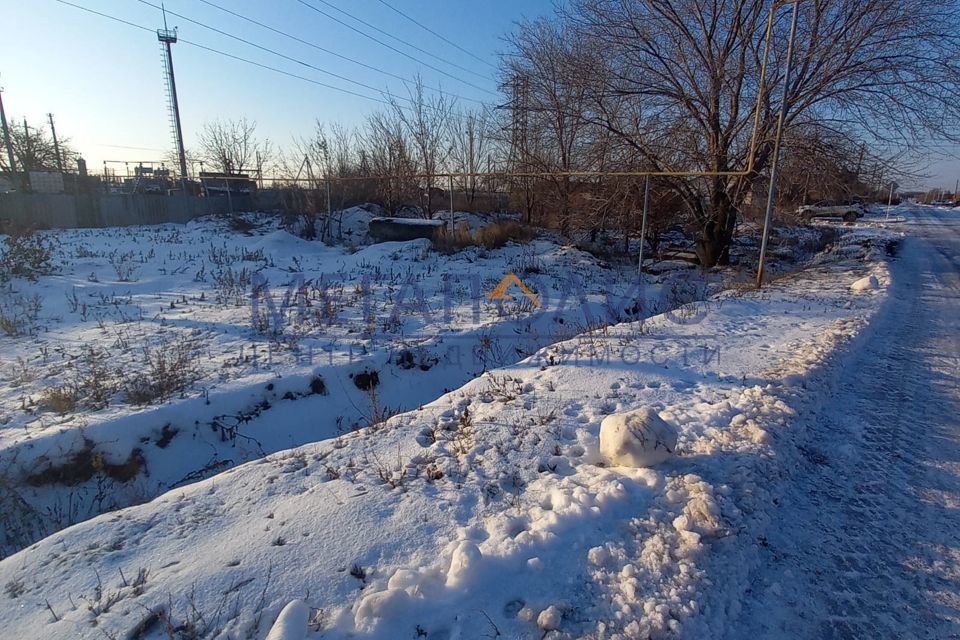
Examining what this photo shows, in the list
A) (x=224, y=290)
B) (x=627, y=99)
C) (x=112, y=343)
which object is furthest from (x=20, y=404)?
(x=627, y=99)

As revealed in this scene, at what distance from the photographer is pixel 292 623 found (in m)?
1.84

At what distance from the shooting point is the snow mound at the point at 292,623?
1795mm

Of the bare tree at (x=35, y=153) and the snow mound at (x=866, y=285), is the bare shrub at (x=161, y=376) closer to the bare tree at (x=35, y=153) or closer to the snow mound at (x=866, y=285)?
the snow mound at (x=866, y=285)

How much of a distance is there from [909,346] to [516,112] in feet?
39.4

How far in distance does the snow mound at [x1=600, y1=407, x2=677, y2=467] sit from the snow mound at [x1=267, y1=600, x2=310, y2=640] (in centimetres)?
195

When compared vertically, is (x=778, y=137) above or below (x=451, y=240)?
above

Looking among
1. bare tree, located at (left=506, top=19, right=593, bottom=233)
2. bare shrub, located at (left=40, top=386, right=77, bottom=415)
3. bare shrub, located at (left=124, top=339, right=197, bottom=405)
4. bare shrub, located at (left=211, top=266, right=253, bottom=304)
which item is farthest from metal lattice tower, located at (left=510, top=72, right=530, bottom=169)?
bare shrub, located at (left=40, top=386, right=77, bottom=415)

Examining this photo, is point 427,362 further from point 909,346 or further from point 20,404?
point 909,346

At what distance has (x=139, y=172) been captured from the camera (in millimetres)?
28297

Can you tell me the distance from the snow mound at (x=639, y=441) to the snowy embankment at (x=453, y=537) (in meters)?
0.09

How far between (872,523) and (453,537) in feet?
7.64

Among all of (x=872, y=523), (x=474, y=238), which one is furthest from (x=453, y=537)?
(x=474, y=238)

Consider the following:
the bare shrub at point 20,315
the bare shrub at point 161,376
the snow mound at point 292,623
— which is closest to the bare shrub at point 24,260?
the bare shrub at point 20,315

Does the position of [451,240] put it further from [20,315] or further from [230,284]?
[20,315]
